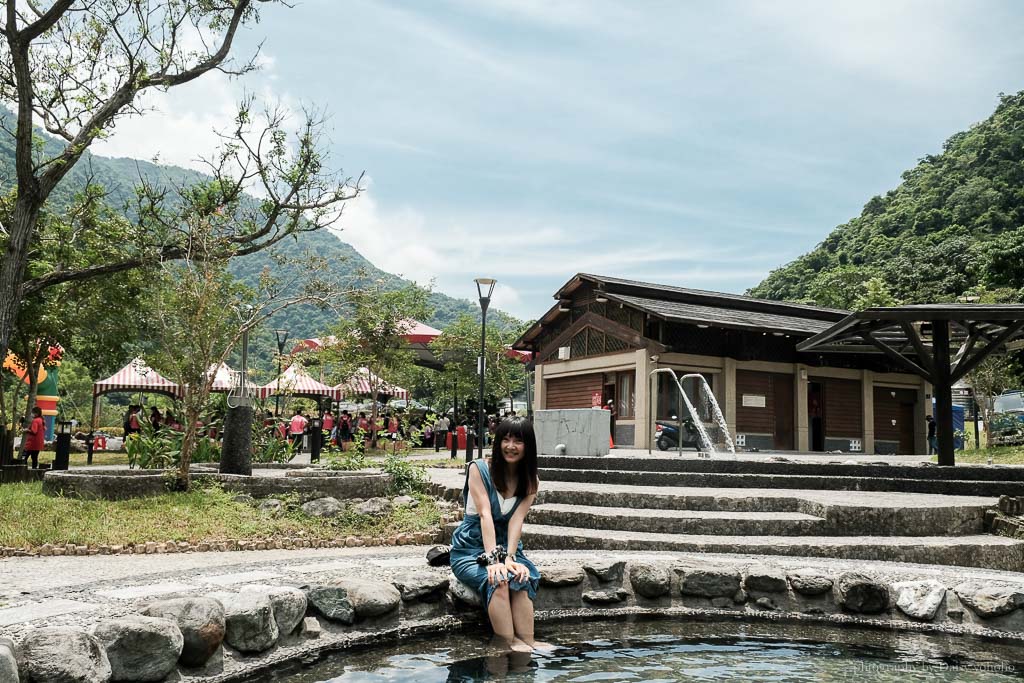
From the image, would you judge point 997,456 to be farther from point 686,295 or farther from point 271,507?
point 271,507

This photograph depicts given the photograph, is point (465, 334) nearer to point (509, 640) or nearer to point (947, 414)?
point (947, 414)

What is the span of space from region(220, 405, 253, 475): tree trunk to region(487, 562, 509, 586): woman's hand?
25.1 ft

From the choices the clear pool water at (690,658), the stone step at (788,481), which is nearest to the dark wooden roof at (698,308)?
the stone step at (788,481)

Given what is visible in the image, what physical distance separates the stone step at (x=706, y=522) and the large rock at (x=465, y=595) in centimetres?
339

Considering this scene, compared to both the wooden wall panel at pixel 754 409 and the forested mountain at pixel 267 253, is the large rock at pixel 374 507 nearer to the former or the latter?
the wooden wall panel at pixel 754 409

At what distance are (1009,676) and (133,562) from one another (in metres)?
7.06

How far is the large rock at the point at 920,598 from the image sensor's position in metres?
5.81

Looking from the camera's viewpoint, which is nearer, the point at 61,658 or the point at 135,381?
the point at 61,658

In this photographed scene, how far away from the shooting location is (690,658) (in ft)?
16.1

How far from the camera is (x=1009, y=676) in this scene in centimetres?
461

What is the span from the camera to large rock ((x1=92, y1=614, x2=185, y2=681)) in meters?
3.84

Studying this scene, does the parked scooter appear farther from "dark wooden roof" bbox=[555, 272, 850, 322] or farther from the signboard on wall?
"dark wooden roof" bbox=[555, 272, 850, 322]

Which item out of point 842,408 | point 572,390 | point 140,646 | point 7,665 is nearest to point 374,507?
point 140,646

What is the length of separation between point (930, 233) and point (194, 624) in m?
66.8
